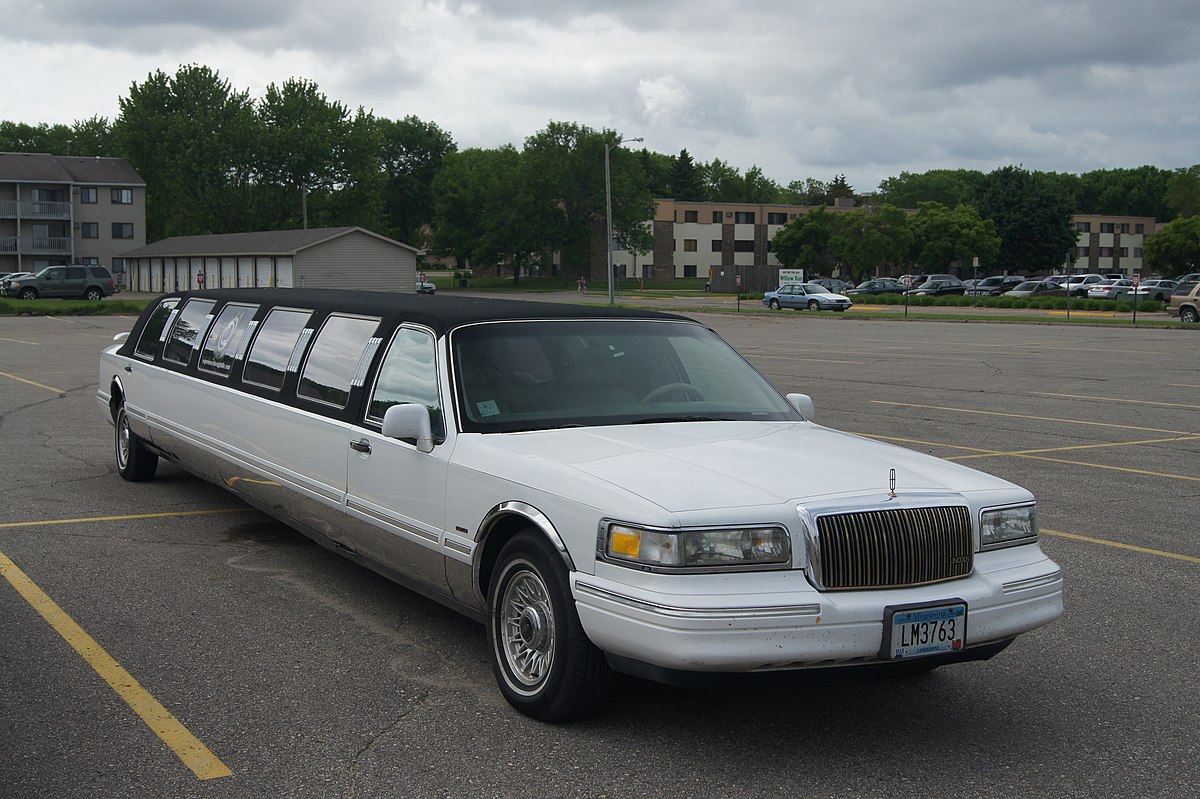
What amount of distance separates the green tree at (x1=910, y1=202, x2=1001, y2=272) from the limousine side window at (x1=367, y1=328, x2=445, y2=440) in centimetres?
9333

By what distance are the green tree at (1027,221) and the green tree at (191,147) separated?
6384 centimetres

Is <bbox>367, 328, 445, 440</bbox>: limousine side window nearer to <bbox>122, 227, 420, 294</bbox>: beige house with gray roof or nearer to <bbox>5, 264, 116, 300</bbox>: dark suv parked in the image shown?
<bbox>5, 264, 116, 300</bbox>: dark suv parked

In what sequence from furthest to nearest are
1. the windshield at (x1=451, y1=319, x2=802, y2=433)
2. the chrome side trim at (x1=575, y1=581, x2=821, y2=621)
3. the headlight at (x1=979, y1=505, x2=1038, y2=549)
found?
the windshield at (x1=451, y1=319, x2=802, y2=433) → the headlight at (x1=979, y1=505, x2=1038, y2=549) → the chrome side trim at (x1=575, y1=581, x2=821, y2=621)

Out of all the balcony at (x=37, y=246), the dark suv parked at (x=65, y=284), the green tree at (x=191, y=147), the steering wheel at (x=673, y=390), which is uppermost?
the green tree at (x=191, y=147)

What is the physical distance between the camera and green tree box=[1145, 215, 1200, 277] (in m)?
90.6

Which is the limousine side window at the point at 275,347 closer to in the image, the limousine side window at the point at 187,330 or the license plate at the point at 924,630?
the limousine side window at the point at 187,330

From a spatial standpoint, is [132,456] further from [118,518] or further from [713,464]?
[713,464]

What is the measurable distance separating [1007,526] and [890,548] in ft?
2.45

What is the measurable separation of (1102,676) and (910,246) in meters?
92.7

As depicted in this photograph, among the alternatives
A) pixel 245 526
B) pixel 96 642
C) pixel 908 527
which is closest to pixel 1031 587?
pixel 908 527

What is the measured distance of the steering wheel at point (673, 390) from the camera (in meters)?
5.92

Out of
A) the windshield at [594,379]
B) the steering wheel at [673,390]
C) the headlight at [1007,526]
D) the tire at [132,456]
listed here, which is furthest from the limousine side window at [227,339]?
the headlight at [1007,526]

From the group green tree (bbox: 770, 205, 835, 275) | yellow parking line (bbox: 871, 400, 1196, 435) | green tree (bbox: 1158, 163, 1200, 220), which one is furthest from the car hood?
green tree (bbox: 1158, 163, 1200, 220)

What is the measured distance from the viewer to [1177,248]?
91688 mm
